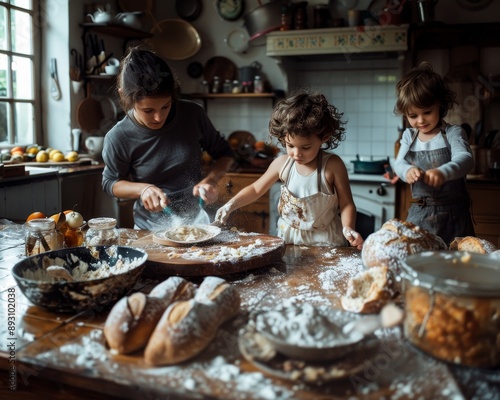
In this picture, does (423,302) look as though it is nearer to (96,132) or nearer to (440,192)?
(440,192)

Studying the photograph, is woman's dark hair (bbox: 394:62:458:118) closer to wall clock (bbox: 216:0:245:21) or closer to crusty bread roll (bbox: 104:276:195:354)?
crusty bread roll (bbox: 104:276:195:354)

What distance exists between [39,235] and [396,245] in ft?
3.35

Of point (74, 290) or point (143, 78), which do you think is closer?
point (74, 290)

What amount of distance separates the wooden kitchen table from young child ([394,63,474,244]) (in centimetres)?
108

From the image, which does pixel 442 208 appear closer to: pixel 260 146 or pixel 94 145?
pixel 260 146

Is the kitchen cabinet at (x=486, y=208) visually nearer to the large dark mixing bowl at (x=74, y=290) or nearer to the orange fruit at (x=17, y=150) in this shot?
the large dark mixing bowl at (x=74, y=290)

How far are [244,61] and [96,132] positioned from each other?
1.39m

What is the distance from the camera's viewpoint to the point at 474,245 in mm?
1404


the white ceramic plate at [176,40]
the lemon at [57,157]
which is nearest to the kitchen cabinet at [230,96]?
the white ceramic plate at [176,40]

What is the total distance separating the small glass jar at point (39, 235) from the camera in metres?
1.51

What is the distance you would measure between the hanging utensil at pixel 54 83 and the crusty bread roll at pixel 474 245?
316cm

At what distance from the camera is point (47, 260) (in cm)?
135

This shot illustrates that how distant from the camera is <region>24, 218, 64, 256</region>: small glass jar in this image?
151 cm

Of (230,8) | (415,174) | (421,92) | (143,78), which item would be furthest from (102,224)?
(230,8)
